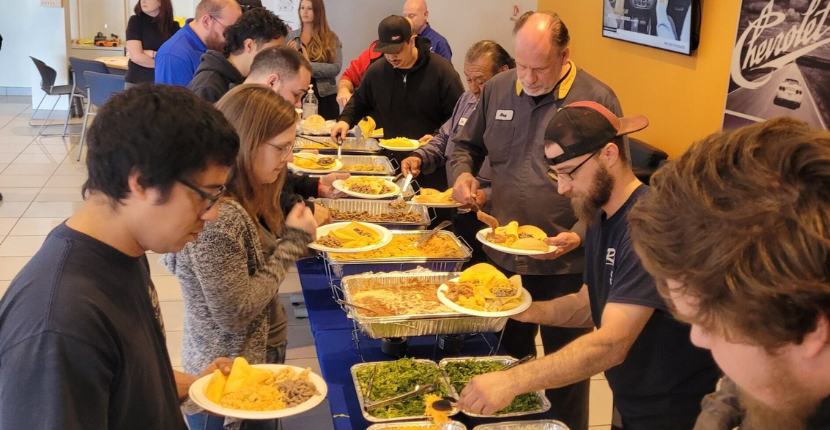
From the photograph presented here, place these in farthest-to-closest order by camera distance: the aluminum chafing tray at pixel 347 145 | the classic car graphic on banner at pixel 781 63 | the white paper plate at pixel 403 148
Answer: the aluminum chafing tray at pixel 347 145 → the white paper plate at pixel 403 148 → the classic car graphic on banner at pixel 781 63

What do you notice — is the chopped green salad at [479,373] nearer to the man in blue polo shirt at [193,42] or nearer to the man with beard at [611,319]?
the man with beard at [611,319]

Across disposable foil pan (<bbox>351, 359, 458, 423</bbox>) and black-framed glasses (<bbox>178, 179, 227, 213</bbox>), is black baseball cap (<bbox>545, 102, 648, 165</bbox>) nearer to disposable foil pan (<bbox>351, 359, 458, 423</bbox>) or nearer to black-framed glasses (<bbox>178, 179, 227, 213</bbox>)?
disposable foil pan (<bbox>351, 359, 458, 423</bbox>)

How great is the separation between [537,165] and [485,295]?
2.89 ft

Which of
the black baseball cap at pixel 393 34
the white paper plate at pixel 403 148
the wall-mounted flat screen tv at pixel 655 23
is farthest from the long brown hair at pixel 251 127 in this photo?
the wall-mounted flat screen tv at pixel 655 23

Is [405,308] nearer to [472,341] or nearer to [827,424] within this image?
[472,341]

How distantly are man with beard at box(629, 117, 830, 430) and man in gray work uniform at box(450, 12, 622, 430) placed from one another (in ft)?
5.42

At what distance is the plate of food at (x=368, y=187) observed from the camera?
10.6 ft

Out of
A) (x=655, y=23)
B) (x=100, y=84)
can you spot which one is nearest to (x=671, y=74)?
(x=655, y=23)

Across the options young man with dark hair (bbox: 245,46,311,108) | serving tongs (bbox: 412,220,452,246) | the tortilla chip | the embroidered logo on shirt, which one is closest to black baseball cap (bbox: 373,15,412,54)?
young man with dark hair (bbox: 245,46,311,108)

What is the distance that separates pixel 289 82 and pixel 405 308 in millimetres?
1269

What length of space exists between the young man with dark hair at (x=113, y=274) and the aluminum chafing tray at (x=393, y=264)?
123cm

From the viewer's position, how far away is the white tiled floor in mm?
3576

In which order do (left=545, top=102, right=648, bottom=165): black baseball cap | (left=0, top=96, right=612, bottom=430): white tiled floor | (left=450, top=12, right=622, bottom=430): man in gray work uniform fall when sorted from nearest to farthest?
(left=545, top=102, right=648, bottom=165): black baseball cap → (left=450, top=12, right=622, bottom=430): man in gray work uniform → (left=0, top=96, right=612, bottom=430): white tiled floor

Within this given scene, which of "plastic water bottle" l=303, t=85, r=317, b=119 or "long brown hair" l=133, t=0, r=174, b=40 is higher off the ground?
"long brown hair" l=133, t=0, r=174, b=40
